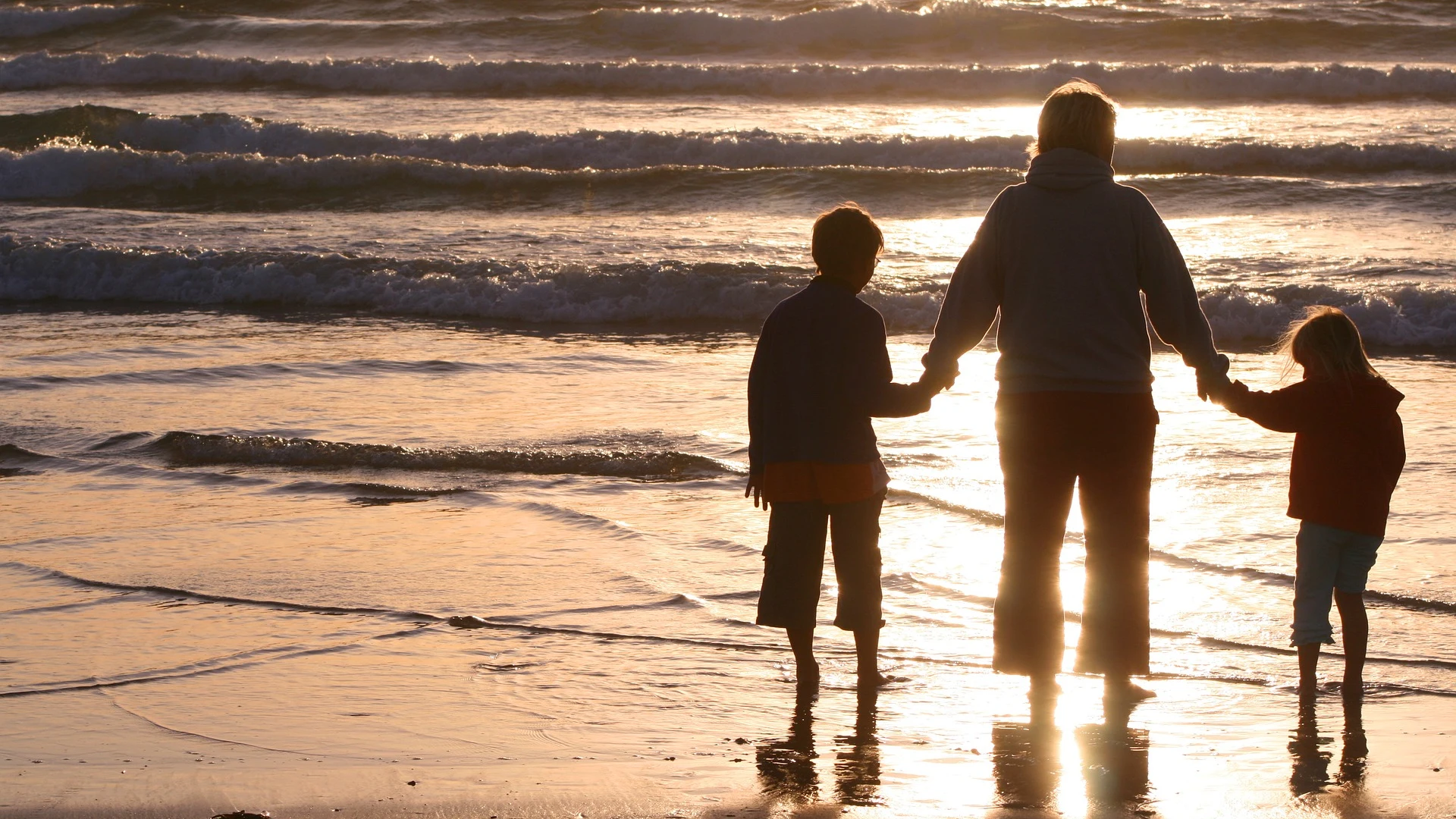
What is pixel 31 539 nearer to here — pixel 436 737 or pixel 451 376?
pixel 436 737

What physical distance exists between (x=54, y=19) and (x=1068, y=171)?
31.8 meters

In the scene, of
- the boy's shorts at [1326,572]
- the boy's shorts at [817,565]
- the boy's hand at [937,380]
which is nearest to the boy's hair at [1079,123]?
the boy's hand at [937,380]

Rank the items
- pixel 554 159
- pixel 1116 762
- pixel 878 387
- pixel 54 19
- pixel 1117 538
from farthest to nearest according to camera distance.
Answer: pixel 54 19
pixel 554 159
pixel 878 387
pixel 1117 538
pixel 1116 762

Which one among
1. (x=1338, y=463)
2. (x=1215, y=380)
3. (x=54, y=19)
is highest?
(x=54, y=19)

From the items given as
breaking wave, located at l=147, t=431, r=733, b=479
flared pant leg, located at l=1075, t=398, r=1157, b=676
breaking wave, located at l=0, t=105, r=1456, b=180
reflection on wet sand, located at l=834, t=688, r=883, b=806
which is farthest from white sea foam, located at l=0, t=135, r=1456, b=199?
reflection on wet sand, located at l=834, t=688, r=883, b=806

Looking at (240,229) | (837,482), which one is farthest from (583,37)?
(837,482)

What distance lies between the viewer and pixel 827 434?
13.5 feet

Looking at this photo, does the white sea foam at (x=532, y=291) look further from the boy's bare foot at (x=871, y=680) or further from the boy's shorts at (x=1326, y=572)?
the boy's bare foot at (x=871, y=680)

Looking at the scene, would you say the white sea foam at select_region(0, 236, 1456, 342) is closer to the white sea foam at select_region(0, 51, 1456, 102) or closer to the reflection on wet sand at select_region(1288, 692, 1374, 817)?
the reflection on wet sand at select_region(1288, 692, 1374, 817)

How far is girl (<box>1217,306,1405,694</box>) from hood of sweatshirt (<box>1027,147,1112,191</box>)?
718 mm

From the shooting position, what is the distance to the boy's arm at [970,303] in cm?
398

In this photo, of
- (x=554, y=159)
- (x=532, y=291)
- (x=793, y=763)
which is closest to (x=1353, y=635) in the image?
(x=793, y=763)

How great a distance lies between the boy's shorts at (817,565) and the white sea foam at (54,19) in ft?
100

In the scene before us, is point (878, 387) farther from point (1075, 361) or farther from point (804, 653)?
point (804, 653)
